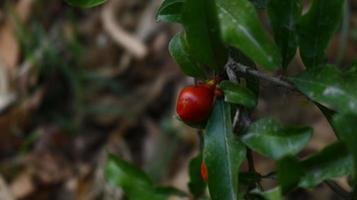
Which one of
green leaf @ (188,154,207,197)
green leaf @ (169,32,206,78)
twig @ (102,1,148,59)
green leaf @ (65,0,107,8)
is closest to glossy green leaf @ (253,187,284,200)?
green leaf @ (169,32,206,78)

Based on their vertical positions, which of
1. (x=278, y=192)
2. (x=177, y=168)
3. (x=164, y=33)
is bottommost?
(x=177, y=168)

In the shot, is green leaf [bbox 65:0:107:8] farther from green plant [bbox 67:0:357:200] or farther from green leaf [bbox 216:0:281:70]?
green leaf [bbox 216:0:281:70]

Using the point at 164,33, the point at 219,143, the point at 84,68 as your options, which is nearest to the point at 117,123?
the point at 84,68

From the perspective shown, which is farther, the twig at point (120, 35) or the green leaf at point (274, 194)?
the twig at point (120, 35)

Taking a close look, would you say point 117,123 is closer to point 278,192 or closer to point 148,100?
point 148,100

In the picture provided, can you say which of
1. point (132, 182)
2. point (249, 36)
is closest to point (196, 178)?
point (132, 182)

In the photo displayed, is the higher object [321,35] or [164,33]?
[321,35]

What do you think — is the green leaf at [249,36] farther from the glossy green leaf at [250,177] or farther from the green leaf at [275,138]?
the glossy green leaf at [250,177]

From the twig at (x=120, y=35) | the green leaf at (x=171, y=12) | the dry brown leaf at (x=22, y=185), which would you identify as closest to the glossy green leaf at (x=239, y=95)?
the green leaf at (x=171, y=12)
